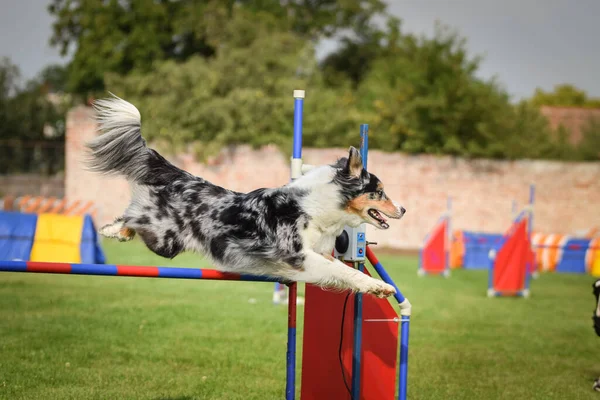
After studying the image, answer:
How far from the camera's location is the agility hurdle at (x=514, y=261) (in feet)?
40.8

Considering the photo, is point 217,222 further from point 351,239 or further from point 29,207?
point 29,207

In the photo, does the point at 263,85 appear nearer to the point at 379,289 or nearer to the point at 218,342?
the point at 218,342

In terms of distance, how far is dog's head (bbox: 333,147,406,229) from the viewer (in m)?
4.21

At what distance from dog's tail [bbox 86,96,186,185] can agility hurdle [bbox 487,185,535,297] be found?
354 inches

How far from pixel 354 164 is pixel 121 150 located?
1360 millimetres

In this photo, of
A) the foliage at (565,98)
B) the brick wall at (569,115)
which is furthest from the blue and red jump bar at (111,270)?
the foliage at (565,98)

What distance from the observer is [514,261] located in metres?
12.6

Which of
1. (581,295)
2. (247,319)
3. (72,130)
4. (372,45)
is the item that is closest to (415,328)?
(247,319)

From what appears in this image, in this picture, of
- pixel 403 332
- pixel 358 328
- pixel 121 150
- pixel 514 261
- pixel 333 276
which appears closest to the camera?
pixel 333 276

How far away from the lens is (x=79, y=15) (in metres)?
29.2

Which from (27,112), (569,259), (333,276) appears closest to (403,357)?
(333,276)

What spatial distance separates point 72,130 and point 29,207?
490cm

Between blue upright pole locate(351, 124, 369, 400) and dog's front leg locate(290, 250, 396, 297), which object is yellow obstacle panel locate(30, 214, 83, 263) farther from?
dog's front leg locate(290, 250, 396, 297)

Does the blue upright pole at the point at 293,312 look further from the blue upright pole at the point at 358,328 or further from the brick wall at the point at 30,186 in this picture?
the brick wall at the point at 30,186
